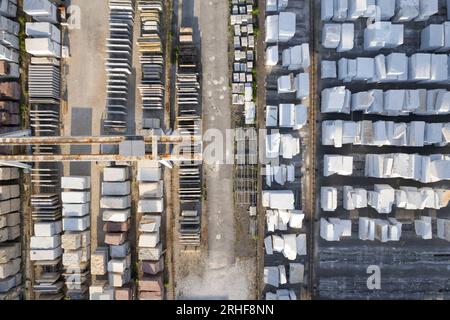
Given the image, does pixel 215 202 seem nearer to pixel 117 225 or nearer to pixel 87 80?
pixel 117 225

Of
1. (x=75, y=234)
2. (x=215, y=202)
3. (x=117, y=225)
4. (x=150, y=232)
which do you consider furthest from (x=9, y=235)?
(x=215, y=202)

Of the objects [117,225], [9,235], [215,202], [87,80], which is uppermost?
[87,80]

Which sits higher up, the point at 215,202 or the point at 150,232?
the point at 215,202

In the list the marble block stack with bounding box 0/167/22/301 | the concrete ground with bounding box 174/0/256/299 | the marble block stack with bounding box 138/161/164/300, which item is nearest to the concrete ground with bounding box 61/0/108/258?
the marble block stack with bounding box 138/161/164/300

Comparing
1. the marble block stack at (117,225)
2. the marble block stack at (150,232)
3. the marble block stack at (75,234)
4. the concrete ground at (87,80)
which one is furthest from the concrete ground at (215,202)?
the marble block stack at (75,234)

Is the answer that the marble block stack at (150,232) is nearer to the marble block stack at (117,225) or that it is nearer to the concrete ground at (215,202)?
the marble block stack at (117,225)

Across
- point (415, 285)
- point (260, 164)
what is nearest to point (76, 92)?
point (260, 164)

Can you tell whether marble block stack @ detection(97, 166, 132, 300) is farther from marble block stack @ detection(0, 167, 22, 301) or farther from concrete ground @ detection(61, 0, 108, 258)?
marble block stack @ detection(0, 167, 22, 301)

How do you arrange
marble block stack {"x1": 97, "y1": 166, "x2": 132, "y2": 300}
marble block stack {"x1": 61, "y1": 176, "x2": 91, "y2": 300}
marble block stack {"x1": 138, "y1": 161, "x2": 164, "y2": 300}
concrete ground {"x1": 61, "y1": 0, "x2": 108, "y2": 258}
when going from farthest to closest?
concrete ground {"x1": 61, "y1": 0, "x2": 108, "y2": 258} → marble block stack {"x1": 61, "y1": 176, "x2": 91, "y2": 300} → marble block stack {"x1": 138, "y1": 161, "x2": 164, "y2": 300} → marble block stack {"x1": 97, "y1": 166, "x2": 132, "y2": 300}
